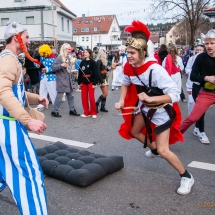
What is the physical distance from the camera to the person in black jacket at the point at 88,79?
7715mm

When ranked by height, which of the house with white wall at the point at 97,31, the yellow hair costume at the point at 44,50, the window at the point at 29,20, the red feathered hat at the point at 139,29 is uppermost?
the house with white wall at the point at 97,31

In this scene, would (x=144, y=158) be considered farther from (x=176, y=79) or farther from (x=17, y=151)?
(x=176, y=79)

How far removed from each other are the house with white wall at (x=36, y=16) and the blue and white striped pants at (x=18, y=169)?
94.7ft

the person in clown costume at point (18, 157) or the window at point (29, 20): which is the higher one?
the window at point (29, 20)

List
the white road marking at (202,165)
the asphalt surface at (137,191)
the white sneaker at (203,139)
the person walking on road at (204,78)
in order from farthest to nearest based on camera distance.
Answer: the white sneaker at (203,139) < the person walking on road at (204,78) < the white road marking at (202,165) < the asphalt surface at (137,191)

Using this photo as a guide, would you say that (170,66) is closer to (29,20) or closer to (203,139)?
(203,139)

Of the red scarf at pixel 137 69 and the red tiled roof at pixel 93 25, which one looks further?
the red tiled roof at pixel 93 25

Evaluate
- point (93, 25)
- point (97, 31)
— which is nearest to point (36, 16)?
point (97, 31)

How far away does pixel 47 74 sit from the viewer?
8500 millimetres

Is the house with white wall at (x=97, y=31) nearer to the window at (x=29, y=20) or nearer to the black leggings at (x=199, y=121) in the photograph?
the window at (x=29, y=20)

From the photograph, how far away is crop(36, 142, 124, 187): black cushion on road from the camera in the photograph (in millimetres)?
3584

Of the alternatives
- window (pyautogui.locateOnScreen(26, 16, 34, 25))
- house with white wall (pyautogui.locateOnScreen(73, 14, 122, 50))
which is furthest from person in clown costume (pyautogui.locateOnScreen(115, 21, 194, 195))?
house with white wall (pyautogui.locateOnScreen(73, 14, 122, 50))

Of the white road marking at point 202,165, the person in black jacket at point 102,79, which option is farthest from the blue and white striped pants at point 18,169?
the person in black jacket at point 102,79

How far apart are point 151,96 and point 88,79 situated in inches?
178
